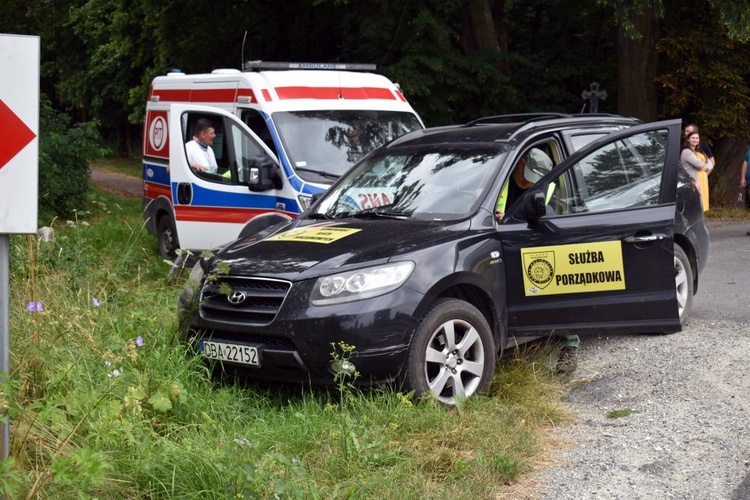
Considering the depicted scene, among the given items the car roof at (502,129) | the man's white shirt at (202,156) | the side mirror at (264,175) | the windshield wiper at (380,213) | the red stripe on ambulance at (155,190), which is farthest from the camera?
the red stripe on ambulance at (155,190)

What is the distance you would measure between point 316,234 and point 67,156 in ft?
44.8

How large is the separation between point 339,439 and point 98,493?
1.24 meters

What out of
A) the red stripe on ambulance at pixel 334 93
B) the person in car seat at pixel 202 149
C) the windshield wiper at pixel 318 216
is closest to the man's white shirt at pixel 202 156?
the person in car seat at pixel 202 149

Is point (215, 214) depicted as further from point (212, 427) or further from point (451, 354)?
point (212, 427)

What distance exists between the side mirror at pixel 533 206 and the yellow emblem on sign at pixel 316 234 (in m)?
1.10

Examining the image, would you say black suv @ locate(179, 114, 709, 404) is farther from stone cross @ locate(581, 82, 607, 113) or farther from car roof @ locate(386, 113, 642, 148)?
stone cross @ locate(581, 82, 607, 113)

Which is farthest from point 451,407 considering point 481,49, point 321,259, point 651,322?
point 481,49

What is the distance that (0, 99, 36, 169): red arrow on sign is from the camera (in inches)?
165

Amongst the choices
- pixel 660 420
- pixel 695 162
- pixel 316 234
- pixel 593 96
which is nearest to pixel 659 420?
pixel 660 420

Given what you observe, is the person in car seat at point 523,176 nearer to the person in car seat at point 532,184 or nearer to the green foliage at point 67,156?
the person in car seat at point 532,184

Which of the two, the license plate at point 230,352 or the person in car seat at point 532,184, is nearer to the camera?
the license plate at point 230,352

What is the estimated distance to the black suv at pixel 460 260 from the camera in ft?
19.0

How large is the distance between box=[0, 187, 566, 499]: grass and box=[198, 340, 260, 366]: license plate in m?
0.11

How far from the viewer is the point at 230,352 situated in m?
6.02
